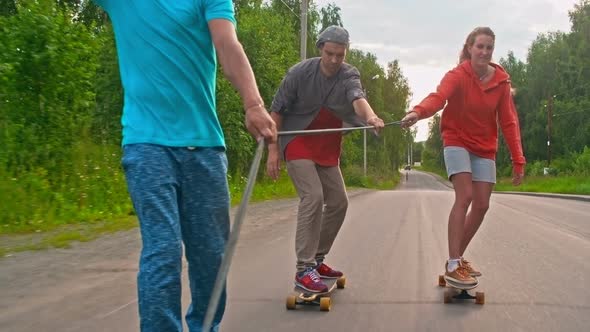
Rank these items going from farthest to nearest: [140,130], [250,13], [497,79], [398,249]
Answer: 1. [250,13]
2. [398,249]
3. [497,79]
4. [140,130]

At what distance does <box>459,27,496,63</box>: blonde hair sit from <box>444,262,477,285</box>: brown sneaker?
154 cm

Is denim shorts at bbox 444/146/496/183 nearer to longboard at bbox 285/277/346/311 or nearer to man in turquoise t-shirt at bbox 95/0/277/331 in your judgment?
longboard at bbox 285/277/346/311

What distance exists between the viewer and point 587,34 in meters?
59.6

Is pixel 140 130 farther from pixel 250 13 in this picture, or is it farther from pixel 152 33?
pixel 250 13

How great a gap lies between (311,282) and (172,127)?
228cm

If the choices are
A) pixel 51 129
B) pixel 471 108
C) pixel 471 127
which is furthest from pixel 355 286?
pixel 51 129

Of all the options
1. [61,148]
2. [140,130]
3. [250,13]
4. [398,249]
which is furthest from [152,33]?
[250,13]

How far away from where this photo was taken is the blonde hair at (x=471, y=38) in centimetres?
511

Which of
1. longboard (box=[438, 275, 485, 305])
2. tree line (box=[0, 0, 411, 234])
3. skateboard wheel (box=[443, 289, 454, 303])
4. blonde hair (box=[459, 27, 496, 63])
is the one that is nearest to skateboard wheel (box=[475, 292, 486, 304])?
longboard (box=[438, 275, 485, 305])

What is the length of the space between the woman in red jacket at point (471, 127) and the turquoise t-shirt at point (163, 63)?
104 inches

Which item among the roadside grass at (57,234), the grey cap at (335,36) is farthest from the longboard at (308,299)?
the roadside grass at (57,234)

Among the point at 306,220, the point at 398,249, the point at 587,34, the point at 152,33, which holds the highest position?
the point at 587,34

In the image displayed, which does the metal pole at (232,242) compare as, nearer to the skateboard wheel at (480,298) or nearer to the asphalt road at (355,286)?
the asphalt road at (355,286)

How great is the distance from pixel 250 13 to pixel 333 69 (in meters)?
24.0
